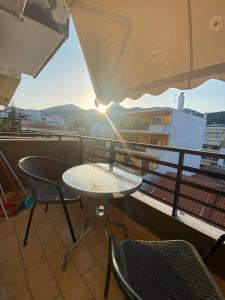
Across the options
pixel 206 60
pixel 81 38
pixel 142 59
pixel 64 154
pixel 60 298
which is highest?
pixel 81 38

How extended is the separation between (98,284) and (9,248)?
3.16 ft

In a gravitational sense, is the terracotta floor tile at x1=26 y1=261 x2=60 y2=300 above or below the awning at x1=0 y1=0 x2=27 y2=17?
below

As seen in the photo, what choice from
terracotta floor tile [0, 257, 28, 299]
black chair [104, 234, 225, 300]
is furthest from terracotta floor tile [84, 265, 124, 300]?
black chair [104, 234, 225, 300]

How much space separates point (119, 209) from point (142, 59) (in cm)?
193

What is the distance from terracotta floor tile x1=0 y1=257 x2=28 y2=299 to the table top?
33.7 inches

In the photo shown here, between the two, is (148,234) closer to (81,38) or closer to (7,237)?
(7,237)

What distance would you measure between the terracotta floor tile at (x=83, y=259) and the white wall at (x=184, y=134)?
Result: 1195 centimetres

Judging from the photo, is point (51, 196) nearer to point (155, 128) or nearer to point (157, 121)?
point (155, 128)

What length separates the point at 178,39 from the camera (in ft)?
4.35

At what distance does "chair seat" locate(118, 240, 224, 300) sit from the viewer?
72 centimetres

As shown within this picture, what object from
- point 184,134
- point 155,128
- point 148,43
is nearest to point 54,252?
point 148,43

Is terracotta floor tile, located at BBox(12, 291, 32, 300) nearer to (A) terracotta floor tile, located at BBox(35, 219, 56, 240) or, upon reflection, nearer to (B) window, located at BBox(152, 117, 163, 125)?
(A) terracotta floor tile, located at BBox(35, 219, 56, 240)

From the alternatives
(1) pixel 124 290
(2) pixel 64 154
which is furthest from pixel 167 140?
(1) pixel 124 290

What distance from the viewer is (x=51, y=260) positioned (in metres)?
1.47
